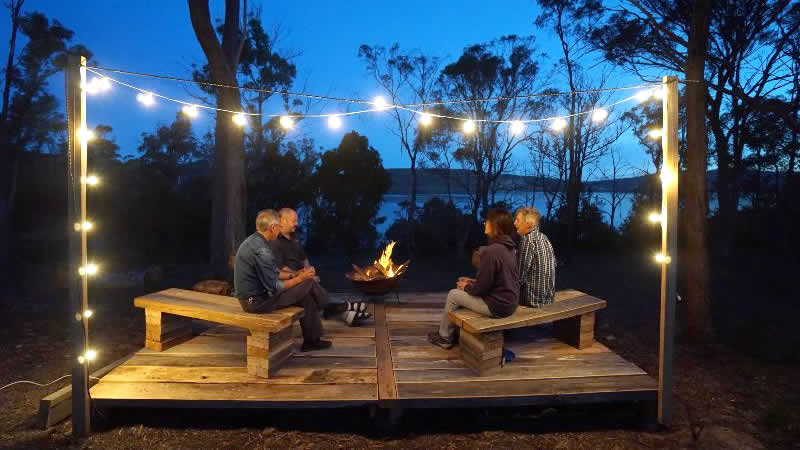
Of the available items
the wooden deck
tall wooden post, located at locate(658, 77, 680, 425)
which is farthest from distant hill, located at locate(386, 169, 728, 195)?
tall wooden post, located at locate(658, 77, 680, 425)

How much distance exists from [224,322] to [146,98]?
2.20 meters

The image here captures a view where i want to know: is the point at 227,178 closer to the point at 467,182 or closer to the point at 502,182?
the point at 467,182

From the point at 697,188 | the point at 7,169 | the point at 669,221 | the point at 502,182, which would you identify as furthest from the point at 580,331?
the point at 7,169

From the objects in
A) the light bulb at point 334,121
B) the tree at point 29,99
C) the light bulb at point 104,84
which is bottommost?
the light bulb at point 104,84

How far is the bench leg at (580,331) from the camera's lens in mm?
4746

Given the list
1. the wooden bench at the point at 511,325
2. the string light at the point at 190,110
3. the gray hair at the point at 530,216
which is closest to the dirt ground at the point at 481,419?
the wooden bench at the point at 511,325

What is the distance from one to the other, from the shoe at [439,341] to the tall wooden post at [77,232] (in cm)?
293

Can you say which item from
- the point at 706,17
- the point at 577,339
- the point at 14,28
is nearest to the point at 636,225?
the point at 706,17

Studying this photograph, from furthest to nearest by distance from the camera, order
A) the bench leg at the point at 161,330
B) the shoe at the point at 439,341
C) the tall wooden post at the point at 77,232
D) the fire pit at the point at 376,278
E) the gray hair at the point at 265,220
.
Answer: the fire pit at the point at 376,278 < the shoe at the point at 439,341 < the bench leg at the point at 161,330 < the gray hair at the point at 265,220 < the tall wooden post at the point at 77,232

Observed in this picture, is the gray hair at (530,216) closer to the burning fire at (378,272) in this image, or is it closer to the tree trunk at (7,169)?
the burning fire at (378,272)

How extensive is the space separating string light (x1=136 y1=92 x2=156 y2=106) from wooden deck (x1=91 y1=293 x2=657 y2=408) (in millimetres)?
2321

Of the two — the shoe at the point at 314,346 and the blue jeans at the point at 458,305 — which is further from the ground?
the blue jeans at the point at 458,305

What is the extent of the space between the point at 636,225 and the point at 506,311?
44.4ft

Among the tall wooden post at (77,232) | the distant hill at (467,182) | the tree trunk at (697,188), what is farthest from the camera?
the distant hill at (467,182)
